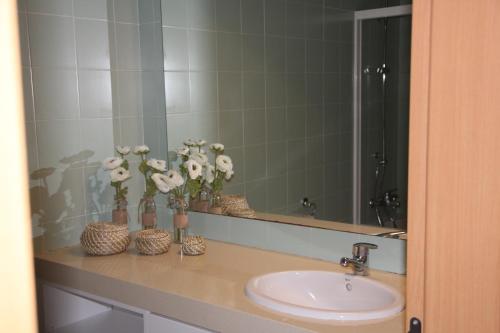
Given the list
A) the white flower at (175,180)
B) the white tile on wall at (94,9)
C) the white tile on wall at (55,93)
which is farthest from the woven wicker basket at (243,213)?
the white tile on wall at (94,9)

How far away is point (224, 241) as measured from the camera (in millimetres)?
2363

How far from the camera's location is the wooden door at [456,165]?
102 centimetres

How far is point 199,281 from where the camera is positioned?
1887 mm

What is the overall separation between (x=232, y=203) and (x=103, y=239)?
0.51 m

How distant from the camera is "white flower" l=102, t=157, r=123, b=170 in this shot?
2.35 metres

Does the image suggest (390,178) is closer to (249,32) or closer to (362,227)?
(362,227)

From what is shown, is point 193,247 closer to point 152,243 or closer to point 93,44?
point 152,243

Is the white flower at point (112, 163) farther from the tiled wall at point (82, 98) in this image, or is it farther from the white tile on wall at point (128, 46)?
the white tile on wall at point (128, 46)

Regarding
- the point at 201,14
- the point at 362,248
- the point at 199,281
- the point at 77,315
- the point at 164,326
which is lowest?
the point at 77,315

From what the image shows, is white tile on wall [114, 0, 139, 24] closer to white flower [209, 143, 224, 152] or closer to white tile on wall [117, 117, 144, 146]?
white tile on wall [117, 117, 144, 146]

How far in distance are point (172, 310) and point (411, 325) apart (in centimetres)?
85

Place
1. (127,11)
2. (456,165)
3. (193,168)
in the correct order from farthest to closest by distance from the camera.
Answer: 1. (127,11)
2. (193,168)
3. (456,165)

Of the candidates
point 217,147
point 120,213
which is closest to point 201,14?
point 217,147

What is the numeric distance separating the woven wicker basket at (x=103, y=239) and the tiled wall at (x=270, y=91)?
477 mm
